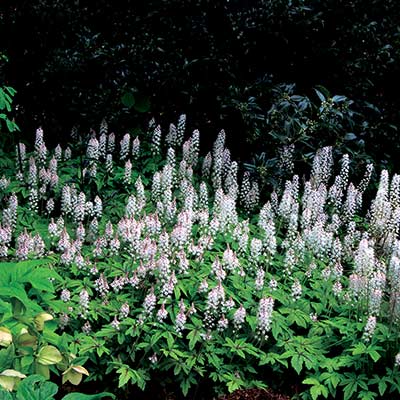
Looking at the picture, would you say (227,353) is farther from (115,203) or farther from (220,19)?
(220,19)

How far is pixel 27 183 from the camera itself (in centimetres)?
638

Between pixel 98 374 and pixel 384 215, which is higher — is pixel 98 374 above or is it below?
below

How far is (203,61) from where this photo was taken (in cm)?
760

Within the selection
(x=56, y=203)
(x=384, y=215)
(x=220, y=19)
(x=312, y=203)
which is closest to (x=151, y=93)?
(x=220, y=19)

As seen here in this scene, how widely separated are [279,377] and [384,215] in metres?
1.97

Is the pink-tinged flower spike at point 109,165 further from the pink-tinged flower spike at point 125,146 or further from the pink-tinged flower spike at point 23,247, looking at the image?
the pink-tinged flower spike at point 23,247

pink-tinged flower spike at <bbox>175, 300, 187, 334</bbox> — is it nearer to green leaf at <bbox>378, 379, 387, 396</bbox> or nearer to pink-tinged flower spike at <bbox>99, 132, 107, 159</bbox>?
green leaf at <bbox>378, 379, 387, 396</bbox>

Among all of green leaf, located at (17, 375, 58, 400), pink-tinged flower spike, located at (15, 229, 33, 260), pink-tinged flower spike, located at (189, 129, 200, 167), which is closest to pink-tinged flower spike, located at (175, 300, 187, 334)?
pink-tinged flower spike, located at (15, 229, 33, 260)

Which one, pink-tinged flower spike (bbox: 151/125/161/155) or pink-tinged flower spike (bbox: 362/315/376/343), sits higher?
pink-tinged flower spike (bbox: 151/125/161/155)

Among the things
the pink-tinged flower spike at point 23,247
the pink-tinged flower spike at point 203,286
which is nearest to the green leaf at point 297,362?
the pink-tinged flower spike at point 203,286

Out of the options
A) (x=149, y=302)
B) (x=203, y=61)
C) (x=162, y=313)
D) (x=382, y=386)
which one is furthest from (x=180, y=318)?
(x=203, y=61)

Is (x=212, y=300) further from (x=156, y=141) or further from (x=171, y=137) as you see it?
(x=171, y=137)

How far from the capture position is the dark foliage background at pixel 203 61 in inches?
298

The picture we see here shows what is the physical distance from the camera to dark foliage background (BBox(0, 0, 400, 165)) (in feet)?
24.9
